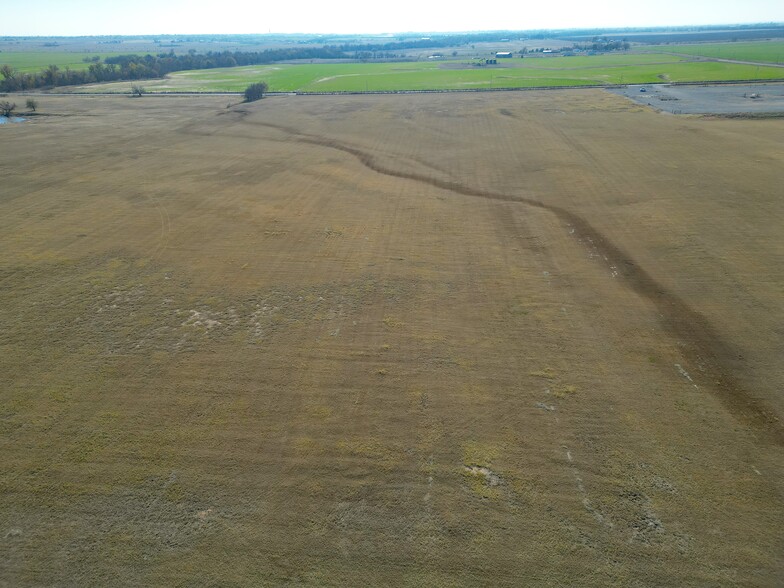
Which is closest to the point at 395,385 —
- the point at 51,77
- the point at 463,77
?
the point at 463,77

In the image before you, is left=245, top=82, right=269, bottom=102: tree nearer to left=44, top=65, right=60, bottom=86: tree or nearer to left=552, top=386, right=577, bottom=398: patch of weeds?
left=44, top=65, right=60, bottom=86: tree

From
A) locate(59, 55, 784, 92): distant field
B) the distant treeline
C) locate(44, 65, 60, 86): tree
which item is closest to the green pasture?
locate(59, 55, 784, 92): distant field

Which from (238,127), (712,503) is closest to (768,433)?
(712,503)

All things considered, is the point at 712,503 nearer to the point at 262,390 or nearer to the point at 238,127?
the point at 262,390

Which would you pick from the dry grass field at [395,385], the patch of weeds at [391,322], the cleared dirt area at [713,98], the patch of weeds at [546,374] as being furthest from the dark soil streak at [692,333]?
the cleared dirt area at [713,98]

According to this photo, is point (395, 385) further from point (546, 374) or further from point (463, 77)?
point (463, 77)
